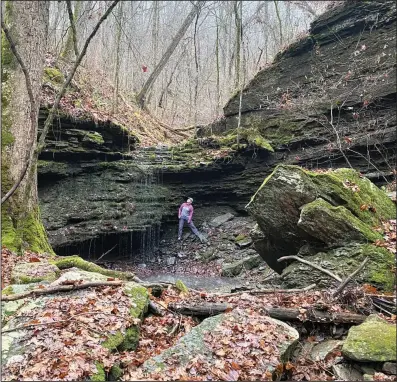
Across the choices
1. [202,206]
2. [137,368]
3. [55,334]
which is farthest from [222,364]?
[202,206]

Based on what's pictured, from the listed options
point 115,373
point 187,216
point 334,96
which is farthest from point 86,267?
point 334,96

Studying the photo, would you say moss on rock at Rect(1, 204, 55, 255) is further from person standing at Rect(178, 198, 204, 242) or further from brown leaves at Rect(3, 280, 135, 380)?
person standing at Rect(178, 198, 204, 242)

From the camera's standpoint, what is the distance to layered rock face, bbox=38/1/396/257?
12.3 m

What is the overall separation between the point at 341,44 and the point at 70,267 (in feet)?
43.8

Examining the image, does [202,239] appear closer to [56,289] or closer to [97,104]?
[97,104]

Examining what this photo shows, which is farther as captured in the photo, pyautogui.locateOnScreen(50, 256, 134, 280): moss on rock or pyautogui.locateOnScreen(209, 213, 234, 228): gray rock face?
pyautogui.locateOnScreen(209, 213, 234, 228): gray rock face

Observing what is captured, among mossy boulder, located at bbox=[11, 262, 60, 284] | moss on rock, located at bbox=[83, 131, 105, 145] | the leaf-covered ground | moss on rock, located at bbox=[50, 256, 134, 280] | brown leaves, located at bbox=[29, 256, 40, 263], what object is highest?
the leaf-covered ground

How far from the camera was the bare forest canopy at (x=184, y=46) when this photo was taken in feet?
56.1

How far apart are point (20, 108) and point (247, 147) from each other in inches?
366

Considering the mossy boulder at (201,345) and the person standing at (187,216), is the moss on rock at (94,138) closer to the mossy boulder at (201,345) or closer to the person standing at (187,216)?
the person standing at (187,216)

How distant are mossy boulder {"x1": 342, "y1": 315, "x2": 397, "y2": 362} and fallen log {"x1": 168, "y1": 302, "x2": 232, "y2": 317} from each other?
176 centimetres

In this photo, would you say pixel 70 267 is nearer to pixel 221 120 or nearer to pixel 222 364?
pixel 222 364

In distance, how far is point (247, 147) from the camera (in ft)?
48.3

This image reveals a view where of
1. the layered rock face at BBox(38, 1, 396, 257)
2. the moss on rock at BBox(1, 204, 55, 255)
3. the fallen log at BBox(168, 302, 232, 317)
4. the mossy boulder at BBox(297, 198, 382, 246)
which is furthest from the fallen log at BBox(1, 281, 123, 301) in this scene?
the layered rock face at BBox(38, 1, 396, 257)
